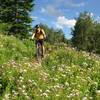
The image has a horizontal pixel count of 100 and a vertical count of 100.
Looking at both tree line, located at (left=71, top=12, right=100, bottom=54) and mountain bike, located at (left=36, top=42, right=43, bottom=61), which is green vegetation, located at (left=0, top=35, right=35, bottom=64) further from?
tree line, located at (left=71, top=12, right=100, bottom=54)

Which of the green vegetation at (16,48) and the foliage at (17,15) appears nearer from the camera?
the green vegetation at (16,48)

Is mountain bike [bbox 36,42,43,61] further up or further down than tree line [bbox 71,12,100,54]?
further up

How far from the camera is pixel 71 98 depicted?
1144cm

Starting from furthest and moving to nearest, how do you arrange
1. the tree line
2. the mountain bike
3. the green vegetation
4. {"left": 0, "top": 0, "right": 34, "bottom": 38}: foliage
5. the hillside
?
the tree line
{"left": 0, "top": 0, "right": 34, "bottom": 38}: foliage
the mountain bike
the green vegetation
the hillside

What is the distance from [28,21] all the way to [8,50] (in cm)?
3801

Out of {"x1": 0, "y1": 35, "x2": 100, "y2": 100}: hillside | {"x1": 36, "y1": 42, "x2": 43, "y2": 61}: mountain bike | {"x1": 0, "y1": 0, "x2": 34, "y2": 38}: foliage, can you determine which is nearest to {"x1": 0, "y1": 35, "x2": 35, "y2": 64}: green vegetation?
{"x1": 0, "y1": 35, "x2": 100, "y2": 100}: hillside

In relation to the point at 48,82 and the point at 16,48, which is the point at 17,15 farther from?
the point at 48,82

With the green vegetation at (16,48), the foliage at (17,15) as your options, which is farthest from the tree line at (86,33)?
the green vegetation at (16,48)

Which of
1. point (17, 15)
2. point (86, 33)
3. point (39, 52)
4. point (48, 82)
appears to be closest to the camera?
point (48, 82)

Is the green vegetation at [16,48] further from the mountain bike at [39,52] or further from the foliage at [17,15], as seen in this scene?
the foliage at [17,15]

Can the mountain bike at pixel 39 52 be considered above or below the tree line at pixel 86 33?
above

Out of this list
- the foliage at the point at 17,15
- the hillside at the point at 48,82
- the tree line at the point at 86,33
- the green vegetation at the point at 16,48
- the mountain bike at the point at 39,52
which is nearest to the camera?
the hillside at the point at 48,82

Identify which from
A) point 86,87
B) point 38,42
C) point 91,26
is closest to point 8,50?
point 38,42

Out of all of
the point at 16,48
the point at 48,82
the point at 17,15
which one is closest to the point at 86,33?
the point at 17,15
